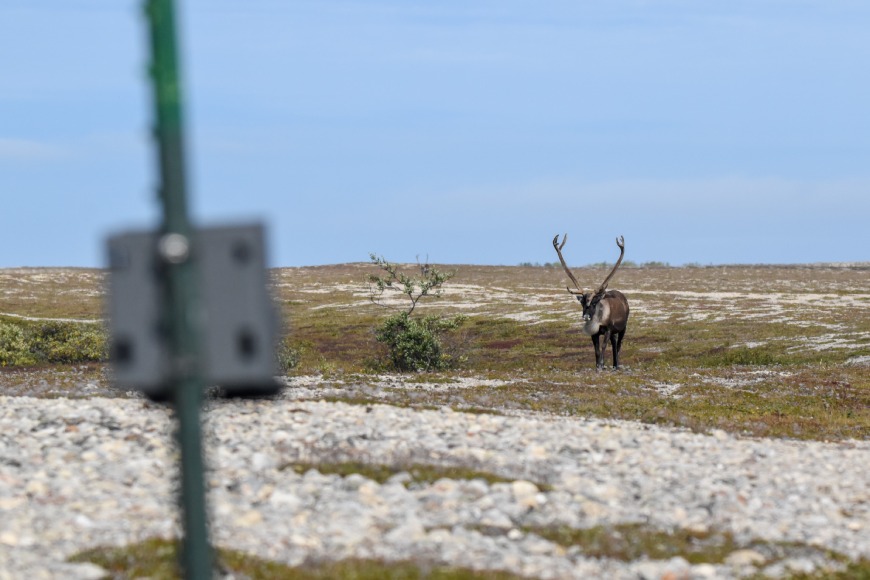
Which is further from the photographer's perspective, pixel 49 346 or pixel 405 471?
pixel 49 346

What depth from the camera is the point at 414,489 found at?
15.0 meters

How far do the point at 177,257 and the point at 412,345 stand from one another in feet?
137

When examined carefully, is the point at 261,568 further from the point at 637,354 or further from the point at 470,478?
the point at 637,354

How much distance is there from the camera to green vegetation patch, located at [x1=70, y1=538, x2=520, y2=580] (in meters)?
10.5

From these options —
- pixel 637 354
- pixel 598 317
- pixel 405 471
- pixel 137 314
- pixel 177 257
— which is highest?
pixel 177 257

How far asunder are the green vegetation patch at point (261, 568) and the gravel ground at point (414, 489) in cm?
34

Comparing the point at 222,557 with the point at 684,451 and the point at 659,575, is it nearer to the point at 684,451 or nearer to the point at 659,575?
the point at 659,575

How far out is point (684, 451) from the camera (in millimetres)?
19781

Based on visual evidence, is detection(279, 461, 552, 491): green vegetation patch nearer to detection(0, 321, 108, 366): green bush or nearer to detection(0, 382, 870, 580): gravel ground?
detection(0, 382, 870, 580): gravel ground

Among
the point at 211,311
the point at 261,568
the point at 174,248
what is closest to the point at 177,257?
the point at 174,248

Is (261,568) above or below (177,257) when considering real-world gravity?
below

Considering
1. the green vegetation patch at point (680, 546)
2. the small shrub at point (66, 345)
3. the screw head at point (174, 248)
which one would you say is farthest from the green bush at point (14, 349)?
the screw head at point (174, 248)

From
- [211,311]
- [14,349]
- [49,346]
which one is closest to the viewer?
[211,311]

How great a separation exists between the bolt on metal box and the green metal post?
0.34ft
